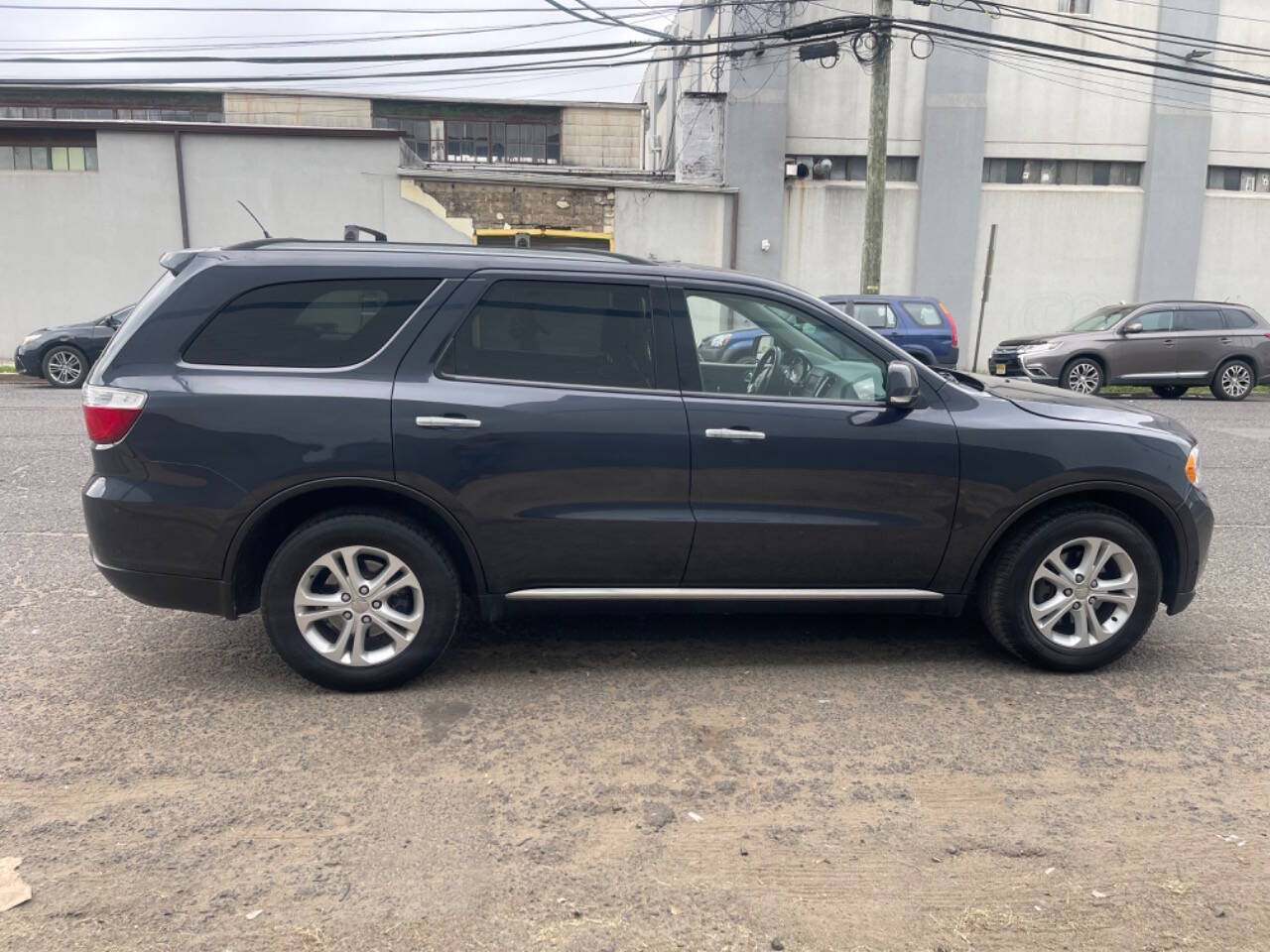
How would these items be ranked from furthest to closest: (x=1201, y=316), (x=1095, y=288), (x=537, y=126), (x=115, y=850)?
(x=537, y=126) → (x=1095, y=288) → (x=1201, y=316) → (x=115, y=850)

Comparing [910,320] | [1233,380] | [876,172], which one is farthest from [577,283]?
[1233,380]

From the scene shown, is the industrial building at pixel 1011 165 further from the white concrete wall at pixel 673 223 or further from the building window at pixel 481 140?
the building window at pixel 481 140

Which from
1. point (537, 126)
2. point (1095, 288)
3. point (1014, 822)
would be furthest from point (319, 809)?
point (537, 126)

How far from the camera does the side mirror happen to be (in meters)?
4.35

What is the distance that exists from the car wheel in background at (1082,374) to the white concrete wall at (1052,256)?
7595mm

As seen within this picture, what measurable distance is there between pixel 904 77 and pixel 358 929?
23.9 m

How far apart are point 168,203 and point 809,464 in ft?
70.5

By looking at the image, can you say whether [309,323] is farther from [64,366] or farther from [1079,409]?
[64,366]

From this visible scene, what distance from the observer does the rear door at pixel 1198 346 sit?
55.5ft

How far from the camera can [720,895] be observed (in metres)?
3.00

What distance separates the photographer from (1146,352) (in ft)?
55.0

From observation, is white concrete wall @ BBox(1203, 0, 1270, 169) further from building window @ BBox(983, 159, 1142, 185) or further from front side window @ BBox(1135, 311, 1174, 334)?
front side window @ BBox(1135, 311, 1174, 334)

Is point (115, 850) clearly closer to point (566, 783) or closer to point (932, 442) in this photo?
point (566, 783)

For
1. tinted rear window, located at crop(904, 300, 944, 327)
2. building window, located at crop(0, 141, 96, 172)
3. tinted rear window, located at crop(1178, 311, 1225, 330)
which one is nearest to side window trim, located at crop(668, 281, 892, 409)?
tinted rear window, located at crop(904, 300, 944, 327)
